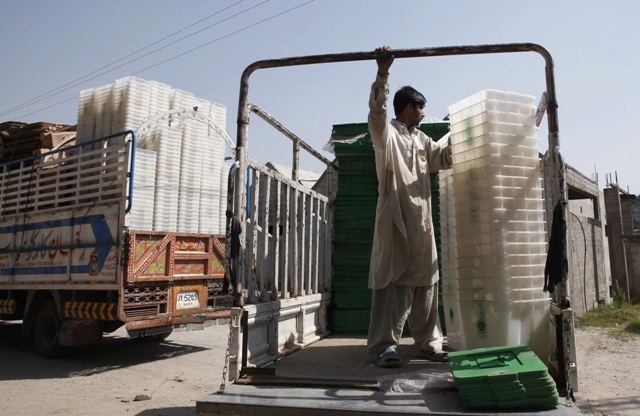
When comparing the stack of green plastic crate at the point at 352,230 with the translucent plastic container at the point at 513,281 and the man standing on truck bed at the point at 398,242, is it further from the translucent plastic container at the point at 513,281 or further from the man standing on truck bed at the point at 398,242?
the translucent plastic container at the point at 513,281

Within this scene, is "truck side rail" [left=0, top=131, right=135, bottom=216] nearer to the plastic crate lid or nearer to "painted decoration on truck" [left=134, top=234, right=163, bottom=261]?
"painted decoration on truck" [left=134, top=234, right=163, bottom=261]

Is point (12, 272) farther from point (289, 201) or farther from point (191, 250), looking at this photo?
point (289, 201)

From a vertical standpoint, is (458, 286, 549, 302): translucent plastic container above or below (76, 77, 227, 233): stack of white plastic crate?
below

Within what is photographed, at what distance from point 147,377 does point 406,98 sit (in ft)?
14.1

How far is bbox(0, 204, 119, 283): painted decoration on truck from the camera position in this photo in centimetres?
630

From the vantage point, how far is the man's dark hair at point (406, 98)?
3.71 metres

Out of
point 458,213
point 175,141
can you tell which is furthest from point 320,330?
point 175,141

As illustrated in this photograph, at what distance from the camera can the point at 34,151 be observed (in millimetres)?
8648

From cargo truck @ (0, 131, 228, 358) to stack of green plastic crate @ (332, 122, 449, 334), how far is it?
258 centimetres

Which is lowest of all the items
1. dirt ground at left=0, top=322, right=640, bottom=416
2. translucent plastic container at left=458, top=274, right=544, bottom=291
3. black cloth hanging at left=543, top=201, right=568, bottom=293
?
dirt ground at left=0, top=322, right=640, bottom=416

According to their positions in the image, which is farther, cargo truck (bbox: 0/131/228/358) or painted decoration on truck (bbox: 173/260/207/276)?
painted decoration on truck (bbox: 173/260/207/276)

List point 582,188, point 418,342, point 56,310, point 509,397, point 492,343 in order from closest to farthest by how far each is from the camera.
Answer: point 509,397 → point 492,343 → point 418,342 → point 56,310 → point 582,188

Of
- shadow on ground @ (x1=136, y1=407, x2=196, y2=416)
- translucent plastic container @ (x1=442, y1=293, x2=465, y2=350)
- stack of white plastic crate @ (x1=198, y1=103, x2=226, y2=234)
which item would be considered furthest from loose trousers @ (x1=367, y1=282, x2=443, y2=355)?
stack of white plastic crate @ (x1=198, y1=103, x2=226, y2=234)

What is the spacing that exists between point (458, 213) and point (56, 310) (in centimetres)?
594
